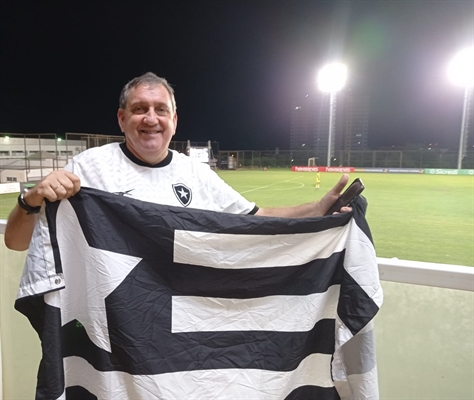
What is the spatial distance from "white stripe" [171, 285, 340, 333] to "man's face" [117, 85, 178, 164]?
0.60 meters

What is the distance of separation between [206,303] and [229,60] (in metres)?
37.8

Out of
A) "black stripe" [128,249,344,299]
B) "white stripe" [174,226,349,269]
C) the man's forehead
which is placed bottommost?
"black stripe" [128,249,344,299]

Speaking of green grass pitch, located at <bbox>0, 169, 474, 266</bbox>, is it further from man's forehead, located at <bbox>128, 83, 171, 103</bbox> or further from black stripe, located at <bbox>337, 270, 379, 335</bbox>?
man's forehead, located at <bbox>128, 83, 171, 103</bbox>

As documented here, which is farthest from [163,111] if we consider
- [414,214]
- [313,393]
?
[414,214]

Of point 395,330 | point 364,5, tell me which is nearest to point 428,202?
point 395,330

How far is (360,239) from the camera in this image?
115 centimetres

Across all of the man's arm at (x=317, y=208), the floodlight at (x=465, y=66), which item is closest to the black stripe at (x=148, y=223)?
the man's arm at (x=317, y=208)

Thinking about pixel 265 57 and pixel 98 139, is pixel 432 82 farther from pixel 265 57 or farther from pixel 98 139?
pixel 98 139

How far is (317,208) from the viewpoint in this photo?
4.47 feet

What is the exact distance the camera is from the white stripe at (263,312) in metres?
1.15

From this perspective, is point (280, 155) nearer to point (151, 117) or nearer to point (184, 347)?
point (151, 117)

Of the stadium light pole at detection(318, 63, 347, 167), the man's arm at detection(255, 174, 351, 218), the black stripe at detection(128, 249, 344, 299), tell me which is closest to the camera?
the black stripe at detection(128, 249, 344, 299)

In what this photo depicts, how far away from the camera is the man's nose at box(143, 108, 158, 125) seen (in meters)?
1.41

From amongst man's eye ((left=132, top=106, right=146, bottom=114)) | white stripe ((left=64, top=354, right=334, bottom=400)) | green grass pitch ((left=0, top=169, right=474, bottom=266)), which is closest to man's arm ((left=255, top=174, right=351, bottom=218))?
white stripe ((left=64, top=354, right=334, bottom=400))
